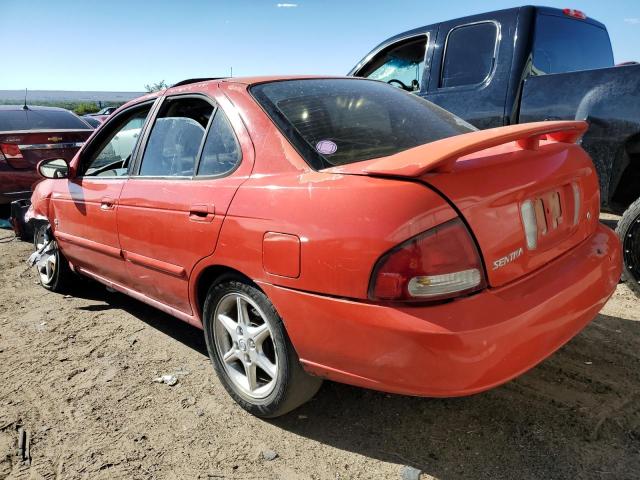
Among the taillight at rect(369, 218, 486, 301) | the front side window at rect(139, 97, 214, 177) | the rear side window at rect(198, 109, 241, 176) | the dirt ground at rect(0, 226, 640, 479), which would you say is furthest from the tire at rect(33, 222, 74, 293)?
the taillight at rect(369, 218, 486, 301)

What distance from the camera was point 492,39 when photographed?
13.9 ft

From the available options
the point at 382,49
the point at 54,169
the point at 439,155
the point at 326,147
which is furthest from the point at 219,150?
the point at 382,49

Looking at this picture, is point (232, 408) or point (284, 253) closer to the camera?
point (284, 253)

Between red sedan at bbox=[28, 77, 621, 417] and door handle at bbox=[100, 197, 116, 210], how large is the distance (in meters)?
0.11

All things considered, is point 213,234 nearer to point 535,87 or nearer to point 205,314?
point 205,314

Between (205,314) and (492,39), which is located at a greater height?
(492,39)

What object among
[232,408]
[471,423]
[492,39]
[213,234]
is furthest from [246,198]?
[492,39]

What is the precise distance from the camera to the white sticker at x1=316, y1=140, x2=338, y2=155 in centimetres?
211

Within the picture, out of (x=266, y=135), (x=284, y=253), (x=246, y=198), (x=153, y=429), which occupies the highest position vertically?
(x=266, y=135)

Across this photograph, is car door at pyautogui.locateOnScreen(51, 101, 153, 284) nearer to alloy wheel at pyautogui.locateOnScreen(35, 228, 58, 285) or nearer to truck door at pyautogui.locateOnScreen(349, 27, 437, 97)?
alloy wheel at pyautogui.locateOnScreen(35, 228, 58, 285)

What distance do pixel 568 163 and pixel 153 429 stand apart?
7.34 ft

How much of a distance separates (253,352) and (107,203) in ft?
4.92

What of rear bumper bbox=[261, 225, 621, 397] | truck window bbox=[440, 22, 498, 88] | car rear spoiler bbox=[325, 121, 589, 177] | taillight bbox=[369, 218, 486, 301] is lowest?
rear bumper bbox=[261, 225, 621, 397]

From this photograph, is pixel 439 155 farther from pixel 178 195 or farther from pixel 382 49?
pixel 382 49
